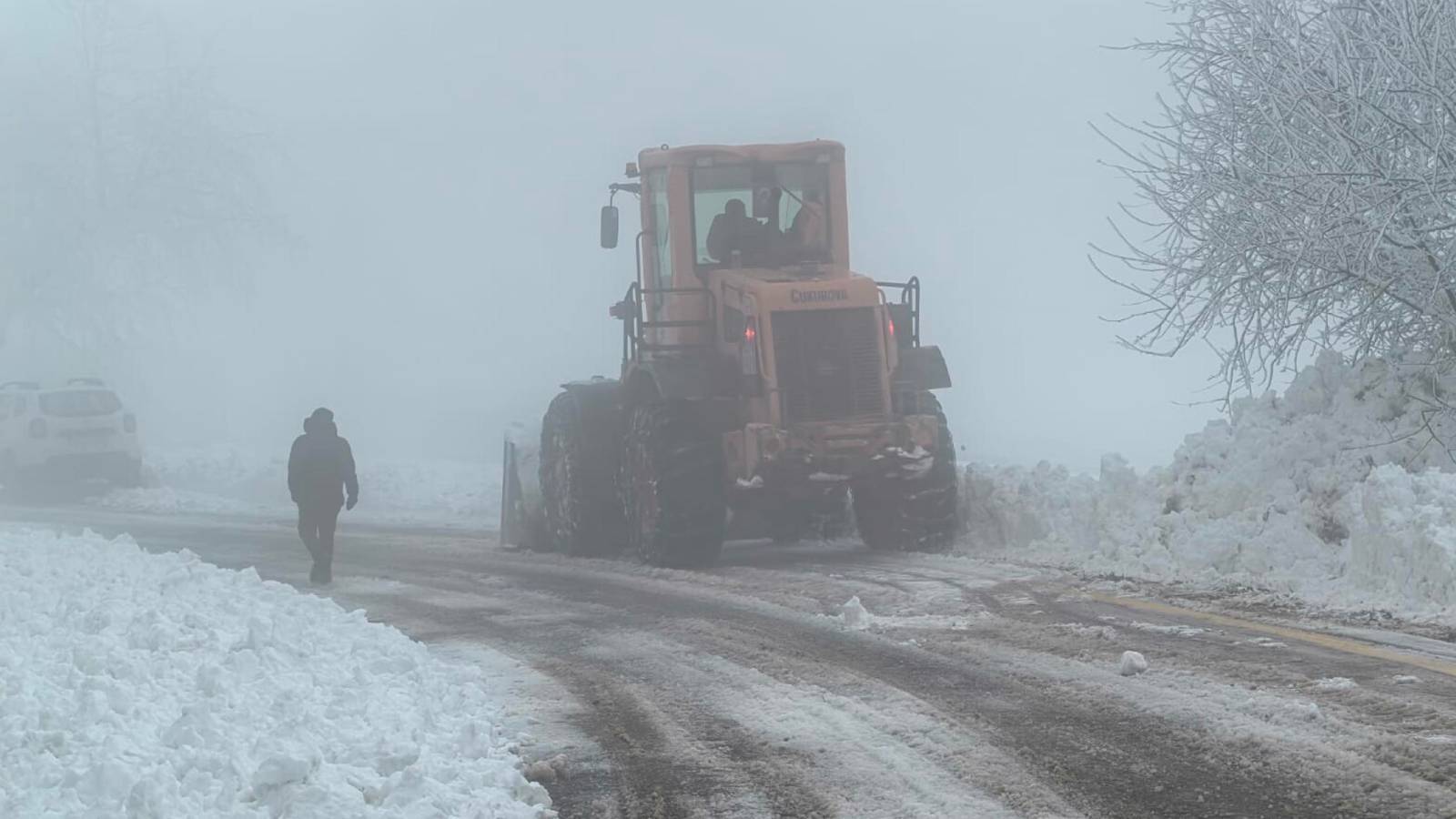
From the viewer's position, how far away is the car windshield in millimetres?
25062

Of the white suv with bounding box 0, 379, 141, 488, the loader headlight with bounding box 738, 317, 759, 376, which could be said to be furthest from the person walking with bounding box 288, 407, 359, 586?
the white suv with bounding box 0, 379, 141, 488

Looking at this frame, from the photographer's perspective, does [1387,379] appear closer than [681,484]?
Yes

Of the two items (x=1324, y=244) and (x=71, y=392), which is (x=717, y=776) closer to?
(x=1324, y=244)

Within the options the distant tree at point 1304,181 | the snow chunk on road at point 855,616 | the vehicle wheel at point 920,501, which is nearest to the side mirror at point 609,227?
the vehicle wheel at point 920,501

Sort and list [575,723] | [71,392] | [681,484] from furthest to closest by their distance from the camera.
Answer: [71,392]
[681,484]
[575,723]

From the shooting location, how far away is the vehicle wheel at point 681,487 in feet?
40.6

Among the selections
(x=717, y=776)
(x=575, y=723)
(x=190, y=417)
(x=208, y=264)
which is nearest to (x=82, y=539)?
(x=575, y=723)

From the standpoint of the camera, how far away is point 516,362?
77.3 metres

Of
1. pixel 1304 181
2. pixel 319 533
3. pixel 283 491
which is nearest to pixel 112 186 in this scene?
pixel 283 491

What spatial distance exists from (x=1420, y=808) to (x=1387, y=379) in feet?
23.6

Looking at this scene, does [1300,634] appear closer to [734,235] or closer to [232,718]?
[232,718]

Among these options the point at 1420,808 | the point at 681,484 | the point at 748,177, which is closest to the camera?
the point at 1420,808

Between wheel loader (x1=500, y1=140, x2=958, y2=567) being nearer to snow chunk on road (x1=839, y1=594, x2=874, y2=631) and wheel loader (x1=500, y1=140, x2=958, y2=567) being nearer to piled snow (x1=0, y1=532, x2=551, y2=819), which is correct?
snow chunk on road (x1=839, y1=594, x2=874, y2=631)

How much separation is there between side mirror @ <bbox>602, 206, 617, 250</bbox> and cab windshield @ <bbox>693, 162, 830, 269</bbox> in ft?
2.22
